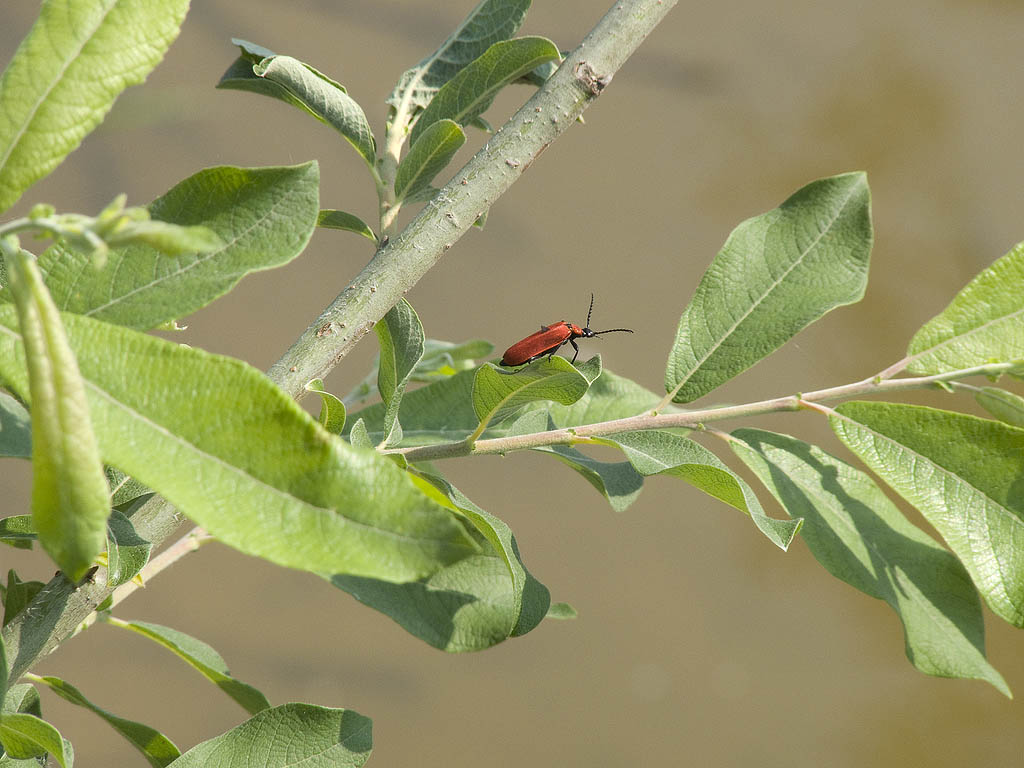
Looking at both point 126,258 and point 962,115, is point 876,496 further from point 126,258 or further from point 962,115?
point 962,115

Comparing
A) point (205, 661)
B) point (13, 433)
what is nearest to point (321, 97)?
point (13, 433)

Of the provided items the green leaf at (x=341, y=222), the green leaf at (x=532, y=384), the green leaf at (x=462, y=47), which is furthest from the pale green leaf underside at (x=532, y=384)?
the green leaf at (x=462, y=47)

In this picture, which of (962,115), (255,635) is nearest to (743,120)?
(962,115)

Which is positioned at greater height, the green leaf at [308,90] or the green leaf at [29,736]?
the green leaf at [308,90]

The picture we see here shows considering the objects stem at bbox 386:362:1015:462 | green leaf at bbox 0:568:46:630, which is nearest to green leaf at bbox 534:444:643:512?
stem at bbox 386:362:1015:462

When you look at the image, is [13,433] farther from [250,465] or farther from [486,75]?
[486,75]

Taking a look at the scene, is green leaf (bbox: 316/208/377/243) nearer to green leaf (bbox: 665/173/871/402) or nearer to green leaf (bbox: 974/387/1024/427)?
green leaf (bbox: 665/173/871/402)

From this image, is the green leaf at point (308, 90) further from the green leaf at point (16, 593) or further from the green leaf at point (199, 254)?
the green leaf at point (16, 593)
